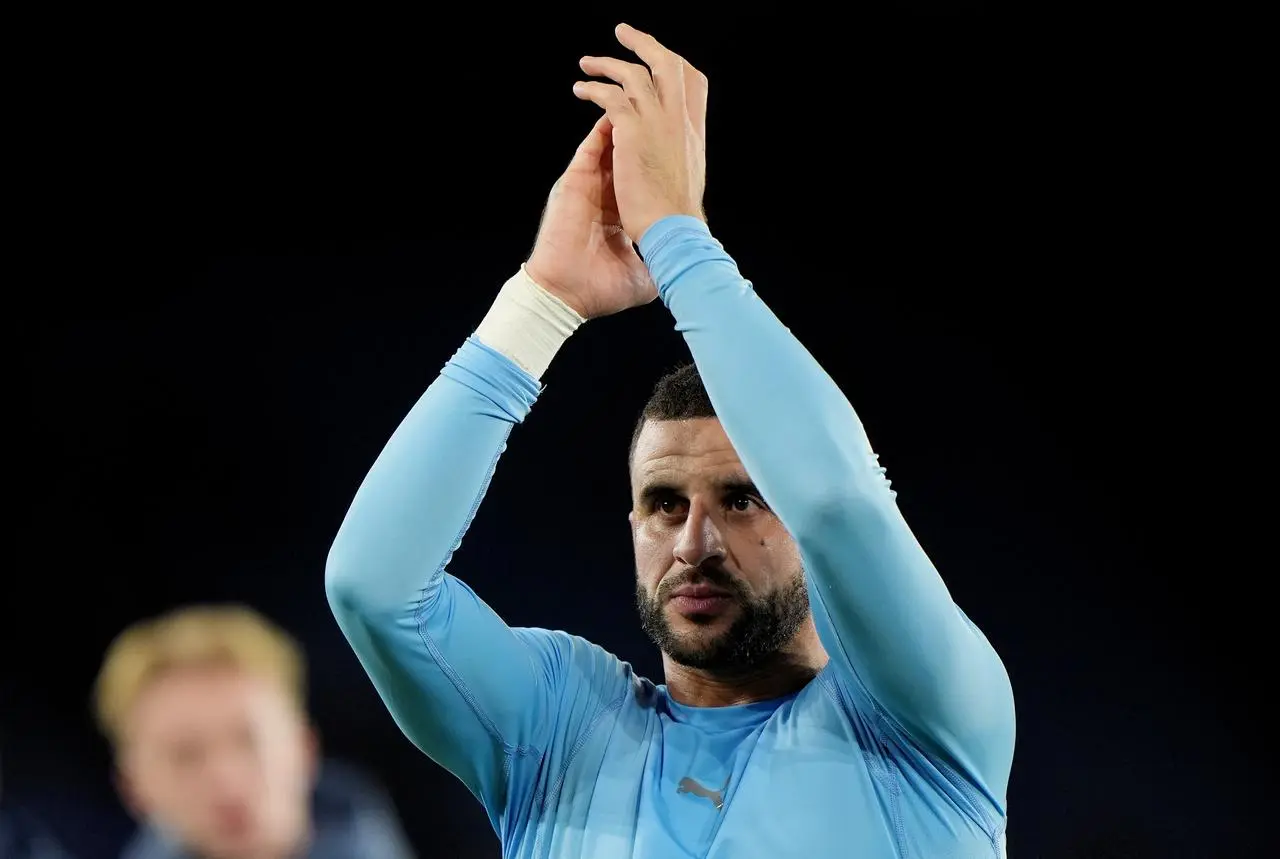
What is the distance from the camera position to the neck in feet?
3.99

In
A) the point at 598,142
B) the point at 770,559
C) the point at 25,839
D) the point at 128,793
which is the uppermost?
the point at 598,142

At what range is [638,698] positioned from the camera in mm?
1213

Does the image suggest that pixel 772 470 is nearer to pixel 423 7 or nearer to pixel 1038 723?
pixel 1038 723

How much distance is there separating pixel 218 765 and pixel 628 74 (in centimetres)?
136

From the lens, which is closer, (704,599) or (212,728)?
(704,599)

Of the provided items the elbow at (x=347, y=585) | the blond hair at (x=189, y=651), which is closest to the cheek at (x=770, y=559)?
the elbow at (x=347, y=585)

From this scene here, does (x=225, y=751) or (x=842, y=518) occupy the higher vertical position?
(x=842, y=518)

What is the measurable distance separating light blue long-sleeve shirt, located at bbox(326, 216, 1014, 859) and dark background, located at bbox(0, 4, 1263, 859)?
1357 mm

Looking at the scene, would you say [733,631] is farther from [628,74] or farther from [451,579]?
[628,74]

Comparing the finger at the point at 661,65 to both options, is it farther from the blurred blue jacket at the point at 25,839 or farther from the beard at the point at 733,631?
the blurred blue jacket at the point at 25,839

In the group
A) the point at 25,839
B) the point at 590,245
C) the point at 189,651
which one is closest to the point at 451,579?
the point at 590,245

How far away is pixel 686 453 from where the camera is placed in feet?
4.10

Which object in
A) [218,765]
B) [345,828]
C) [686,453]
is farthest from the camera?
[345,828]

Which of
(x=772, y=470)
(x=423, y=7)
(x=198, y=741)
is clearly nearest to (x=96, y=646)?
(x=198, y=741)
